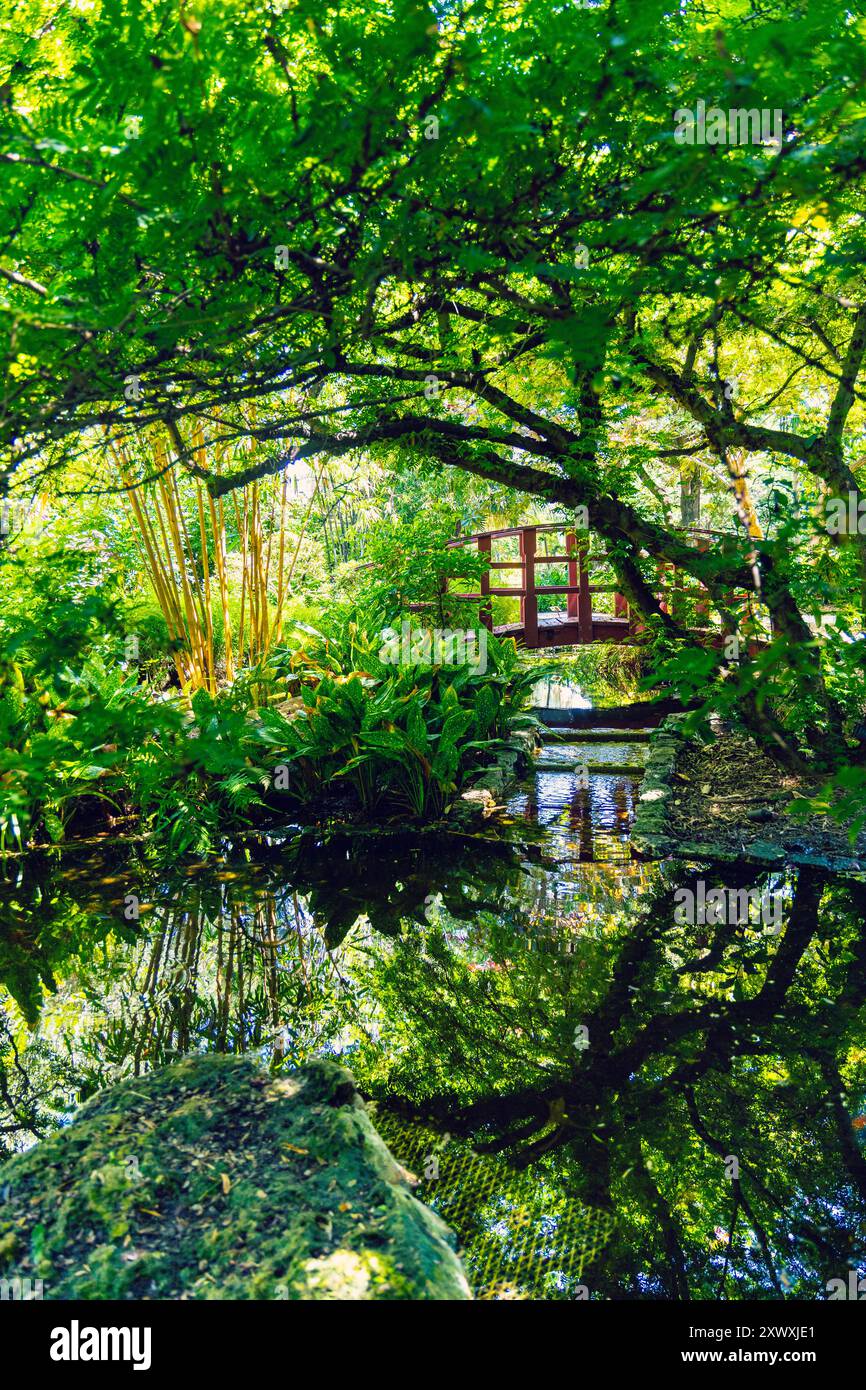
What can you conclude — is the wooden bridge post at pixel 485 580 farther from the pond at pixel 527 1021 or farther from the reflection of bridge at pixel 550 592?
the pond at pixel 527 1021

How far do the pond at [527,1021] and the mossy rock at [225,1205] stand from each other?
0.78 ft

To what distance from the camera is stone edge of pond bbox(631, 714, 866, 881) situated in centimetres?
434

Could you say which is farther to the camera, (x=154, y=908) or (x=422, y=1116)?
(x=154, y=908)

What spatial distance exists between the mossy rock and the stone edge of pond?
Result: 2.79 meters

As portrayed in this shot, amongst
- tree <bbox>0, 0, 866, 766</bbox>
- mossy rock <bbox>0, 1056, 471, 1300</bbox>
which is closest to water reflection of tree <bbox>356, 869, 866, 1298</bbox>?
mossy rock <bbox>0, 1056, 471, 1300</bbox>

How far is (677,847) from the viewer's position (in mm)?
4684

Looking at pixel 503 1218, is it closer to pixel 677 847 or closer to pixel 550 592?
pixel 677 847

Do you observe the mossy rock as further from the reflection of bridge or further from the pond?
the reflection of bridge

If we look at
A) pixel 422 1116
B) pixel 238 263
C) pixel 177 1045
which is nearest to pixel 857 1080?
pixel 422 1116

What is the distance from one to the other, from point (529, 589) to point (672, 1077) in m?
7.75

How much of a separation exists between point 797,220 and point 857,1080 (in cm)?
241

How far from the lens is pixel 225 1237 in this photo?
178cm
